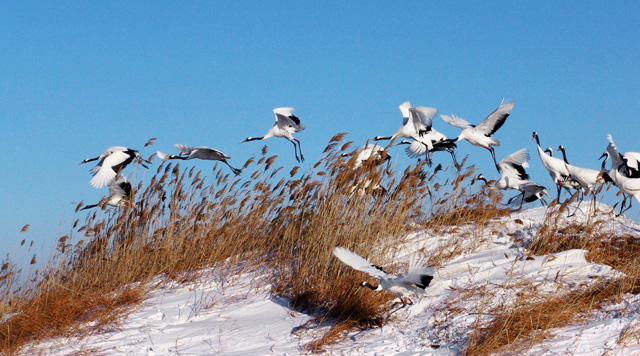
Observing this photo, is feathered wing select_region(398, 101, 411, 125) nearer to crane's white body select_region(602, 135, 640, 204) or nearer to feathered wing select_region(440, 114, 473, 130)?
feathered wing select_region(440, 114, 473, 130)

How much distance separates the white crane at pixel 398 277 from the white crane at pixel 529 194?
12.9ft

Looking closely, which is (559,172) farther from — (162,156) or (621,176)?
(162,156)

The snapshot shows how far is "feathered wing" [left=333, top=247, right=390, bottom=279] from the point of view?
4.17m

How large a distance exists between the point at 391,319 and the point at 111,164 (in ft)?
13.8

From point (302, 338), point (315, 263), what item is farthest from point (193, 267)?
point (302, 338)

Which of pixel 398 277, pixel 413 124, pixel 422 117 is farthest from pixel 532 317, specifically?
pixel 413 124

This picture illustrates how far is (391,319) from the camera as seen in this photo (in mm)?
4551

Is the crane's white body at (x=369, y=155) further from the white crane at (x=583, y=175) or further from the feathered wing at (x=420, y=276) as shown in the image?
the white crane at (x=583, y=175)

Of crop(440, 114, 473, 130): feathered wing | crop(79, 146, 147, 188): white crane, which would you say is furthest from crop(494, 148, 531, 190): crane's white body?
crop(79, 146, 147, 188): white crane

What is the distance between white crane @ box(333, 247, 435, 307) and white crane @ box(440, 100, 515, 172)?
374 centimetres

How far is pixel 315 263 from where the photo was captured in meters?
5.14

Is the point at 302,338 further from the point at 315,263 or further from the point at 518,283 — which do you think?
the point at 518,283

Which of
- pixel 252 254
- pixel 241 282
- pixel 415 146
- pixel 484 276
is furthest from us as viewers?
pixel 415 146

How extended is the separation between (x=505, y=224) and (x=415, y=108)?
7.21ft
